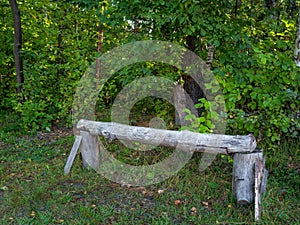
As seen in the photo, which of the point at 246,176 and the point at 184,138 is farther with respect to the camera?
the point at 184,138

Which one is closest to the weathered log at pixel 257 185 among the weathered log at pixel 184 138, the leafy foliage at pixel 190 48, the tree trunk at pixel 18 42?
the weathered log at pixel 184 138

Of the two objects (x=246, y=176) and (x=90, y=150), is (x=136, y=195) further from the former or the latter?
(x=246, y=176)

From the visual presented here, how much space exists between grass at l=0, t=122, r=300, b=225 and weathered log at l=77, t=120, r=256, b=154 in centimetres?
57

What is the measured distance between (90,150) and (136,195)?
948 millimetres

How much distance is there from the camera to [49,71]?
19.5ft

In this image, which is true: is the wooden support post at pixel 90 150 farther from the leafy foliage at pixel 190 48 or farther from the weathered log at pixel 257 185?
the weathered log at pixel 257 185

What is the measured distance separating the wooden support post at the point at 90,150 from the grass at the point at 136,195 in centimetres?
14

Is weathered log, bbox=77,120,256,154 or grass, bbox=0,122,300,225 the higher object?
Answer: weathered log, bbox=77,120,256,154

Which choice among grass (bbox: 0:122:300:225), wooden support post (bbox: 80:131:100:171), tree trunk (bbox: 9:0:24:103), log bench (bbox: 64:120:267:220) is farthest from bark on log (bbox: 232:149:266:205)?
tree trunk (bbox: 9:0:24:103)

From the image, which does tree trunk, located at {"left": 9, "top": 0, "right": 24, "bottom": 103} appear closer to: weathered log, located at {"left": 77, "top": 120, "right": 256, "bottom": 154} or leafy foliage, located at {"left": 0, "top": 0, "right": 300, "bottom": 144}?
leafy foliage, located at {"left": 0, "top": 0, "right": 300, "bottom": 144}

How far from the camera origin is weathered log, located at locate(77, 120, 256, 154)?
10.8 feet

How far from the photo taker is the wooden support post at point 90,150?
13.7 feet

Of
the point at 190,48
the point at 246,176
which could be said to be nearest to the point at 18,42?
the point at 190,48

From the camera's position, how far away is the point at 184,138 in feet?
11.5
